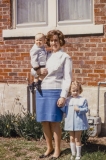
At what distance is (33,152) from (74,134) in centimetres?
84

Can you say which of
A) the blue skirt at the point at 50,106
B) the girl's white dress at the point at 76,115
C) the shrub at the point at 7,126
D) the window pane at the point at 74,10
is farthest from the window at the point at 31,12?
the girl's white dress at the point at 76,115

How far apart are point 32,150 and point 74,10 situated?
288cm

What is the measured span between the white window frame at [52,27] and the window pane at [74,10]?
0.11 meters

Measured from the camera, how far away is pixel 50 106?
576 centimetres

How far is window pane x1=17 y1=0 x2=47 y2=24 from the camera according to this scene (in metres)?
7.99

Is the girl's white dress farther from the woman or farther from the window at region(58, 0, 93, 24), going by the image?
the window at region(58, 0, 93, 24)

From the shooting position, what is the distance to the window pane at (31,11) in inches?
315

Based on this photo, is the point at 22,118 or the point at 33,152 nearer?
the point at 33,152

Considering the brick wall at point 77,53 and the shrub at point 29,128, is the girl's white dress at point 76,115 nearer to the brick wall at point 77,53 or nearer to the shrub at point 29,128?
the shrub at point 29,128

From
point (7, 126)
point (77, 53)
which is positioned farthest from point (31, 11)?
point (7, 126)

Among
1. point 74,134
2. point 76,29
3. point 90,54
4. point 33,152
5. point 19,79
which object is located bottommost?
point 33,152

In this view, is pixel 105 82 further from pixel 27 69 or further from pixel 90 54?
pixel 27 69

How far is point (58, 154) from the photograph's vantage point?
19.5 feet

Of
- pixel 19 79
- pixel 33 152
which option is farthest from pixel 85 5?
pixel 33 152
